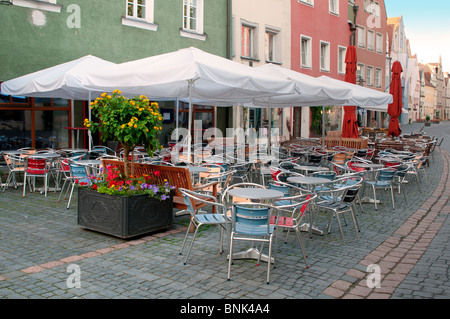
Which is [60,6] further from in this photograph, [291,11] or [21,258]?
[291,11]

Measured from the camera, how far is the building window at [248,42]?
20.6 m

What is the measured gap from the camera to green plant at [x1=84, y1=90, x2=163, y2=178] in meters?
6.04

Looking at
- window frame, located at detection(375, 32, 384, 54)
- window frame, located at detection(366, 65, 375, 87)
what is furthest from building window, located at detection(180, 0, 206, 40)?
window frame, located at detection(375, 32, 384, 54)

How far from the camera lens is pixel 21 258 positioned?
5.14m

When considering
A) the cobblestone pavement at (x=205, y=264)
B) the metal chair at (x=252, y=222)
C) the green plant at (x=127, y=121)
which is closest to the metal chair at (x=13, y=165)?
the cobblestone pavement at (x=205, y=264)

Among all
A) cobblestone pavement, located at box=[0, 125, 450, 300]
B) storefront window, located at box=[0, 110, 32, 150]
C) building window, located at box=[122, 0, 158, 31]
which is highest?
building window, located at box=[122, 0, 158, 31]

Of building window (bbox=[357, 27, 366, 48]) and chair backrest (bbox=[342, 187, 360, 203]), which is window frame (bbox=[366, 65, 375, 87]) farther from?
chair backrest (bbox=[342, 187, 360, 203])

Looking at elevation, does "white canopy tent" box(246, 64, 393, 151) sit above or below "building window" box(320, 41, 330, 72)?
below

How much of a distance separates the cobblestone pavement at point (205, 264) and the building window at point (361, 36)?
27681 mm

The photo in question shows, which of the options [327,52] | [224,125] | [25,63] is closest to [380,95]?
[224,125]

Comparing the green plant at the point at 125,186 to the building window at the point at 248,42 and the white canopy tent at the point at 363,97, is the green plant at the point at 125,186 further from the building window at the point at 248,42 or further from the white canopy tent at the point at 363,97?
the building window at the point at 248,42

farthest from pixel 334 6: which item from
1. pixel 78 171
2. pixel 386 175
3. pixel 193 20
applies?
pixel 78 171

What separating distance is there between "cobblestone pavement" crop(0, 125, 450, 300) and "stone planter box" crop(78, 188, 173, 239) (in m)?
0.13
